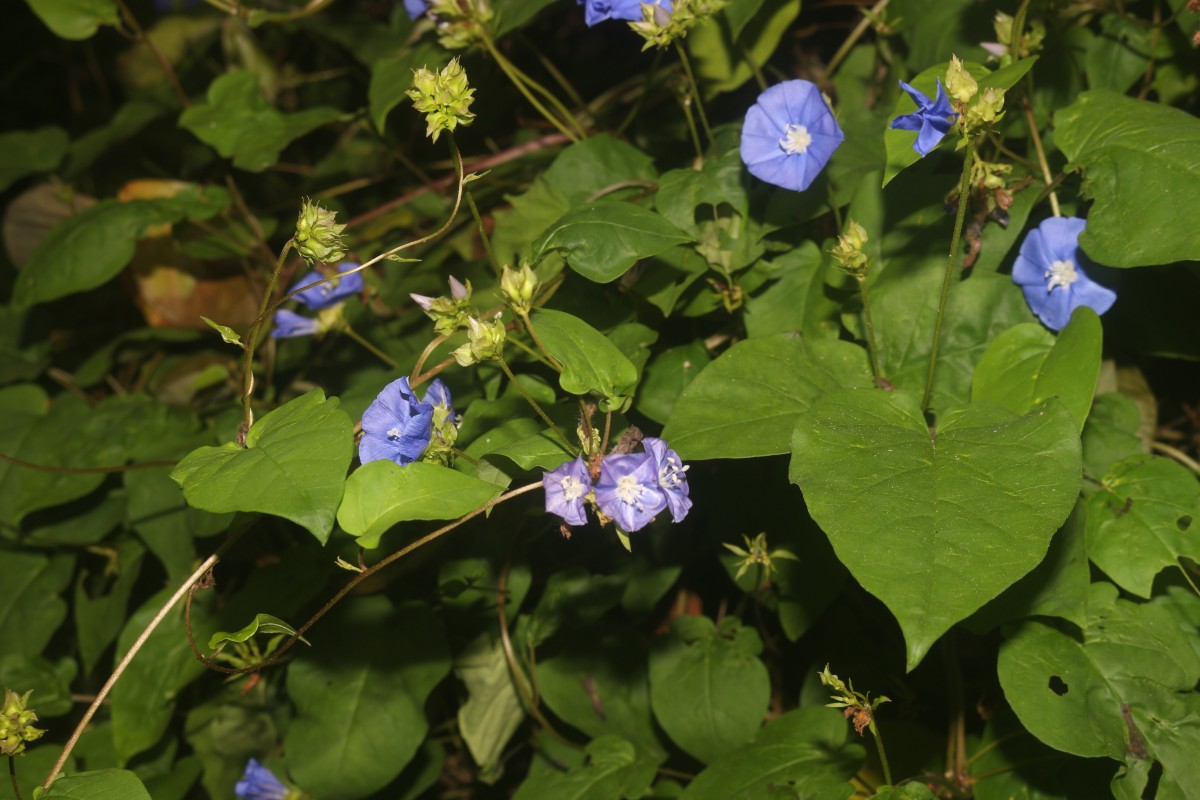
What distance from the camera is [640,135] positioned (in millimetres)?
2029

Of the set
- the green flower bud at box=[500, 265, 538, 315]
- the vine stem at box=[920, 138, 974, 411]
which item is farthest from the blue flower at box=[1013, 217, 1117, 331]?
the green flower bud at box=[500, 265, 538, 315]

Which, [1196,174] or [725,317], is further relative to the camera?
[725,317]

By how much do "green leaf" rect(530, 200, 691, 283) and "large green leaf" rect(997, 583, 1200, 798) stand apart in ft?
2.41

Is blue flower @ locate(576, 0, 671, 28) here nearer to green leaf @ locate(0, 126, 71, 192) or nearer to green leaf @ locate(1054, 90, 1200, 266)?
green leaf @ locate(1054, 90, 1200, 266)

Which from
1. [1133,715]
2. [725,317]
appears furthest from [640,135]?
[1133,715]

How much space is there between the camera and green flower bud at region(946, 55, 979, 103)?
1.18 m

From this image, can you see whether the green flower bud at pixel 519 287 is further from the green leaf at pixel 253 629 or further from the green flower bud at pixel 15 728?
the green flower bud at pixel 15 728

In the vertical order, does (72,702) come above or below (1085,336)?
below

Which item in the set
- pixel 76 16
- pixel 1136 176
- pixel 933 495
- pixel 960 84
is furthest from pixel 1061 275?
pixel 76 16

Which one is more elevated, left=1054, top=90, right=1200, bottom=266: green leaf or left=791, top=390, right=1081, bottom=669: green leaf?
left=1054, top=90, right=1200, bottom=266: green leaf

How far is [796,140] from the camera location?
60.9 inches

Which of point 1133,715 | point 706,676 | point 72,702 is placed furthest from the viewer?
point 72,702

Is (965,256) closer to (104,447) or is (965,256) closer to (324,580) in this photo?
(324,580)

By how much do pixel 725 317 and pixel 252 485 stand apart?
929mm
